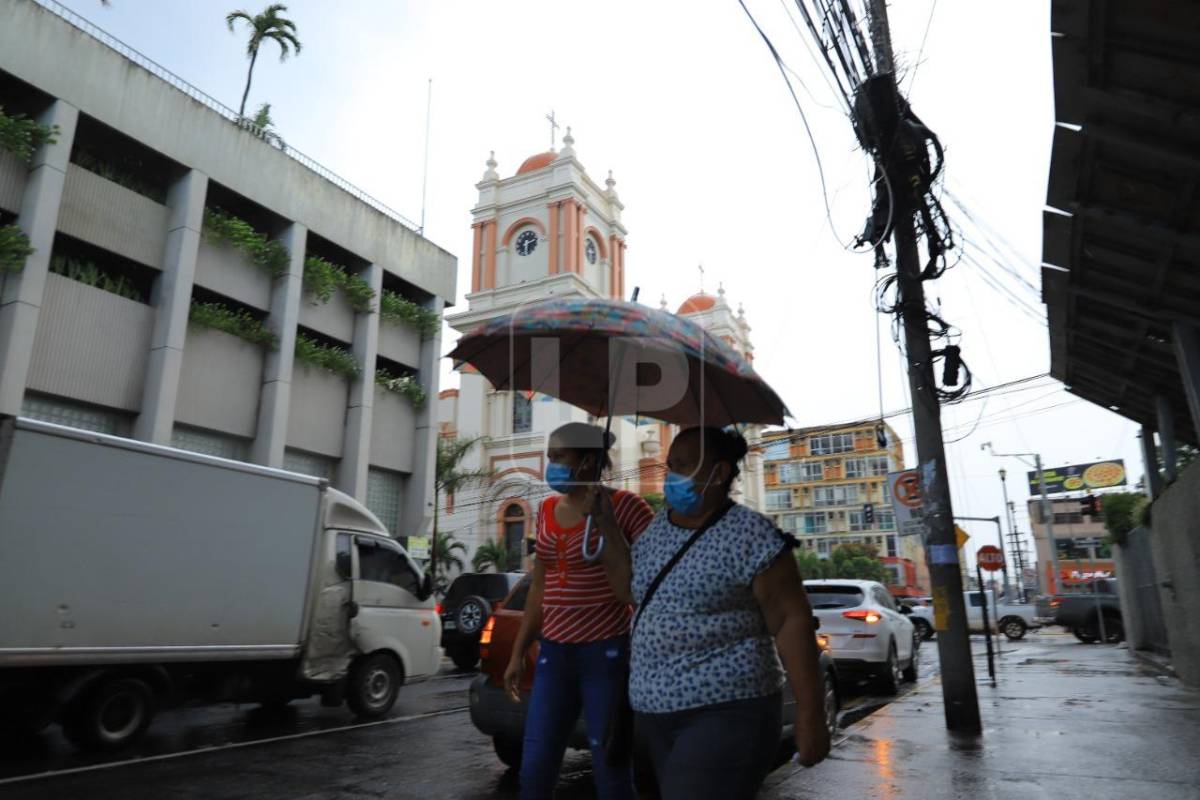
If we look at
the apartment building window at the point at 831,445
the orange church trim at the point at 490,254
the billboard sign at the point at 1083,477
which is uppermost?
the orange church trim at the point at 490,254

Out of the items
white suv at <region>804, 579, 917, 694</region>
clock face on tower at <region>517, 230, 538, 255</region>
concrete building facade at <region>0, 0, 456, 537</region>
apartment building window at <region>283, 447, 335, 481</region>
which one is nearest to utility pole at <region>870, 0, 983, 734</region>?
white suv at <region>804, 579, 917, 694</region>

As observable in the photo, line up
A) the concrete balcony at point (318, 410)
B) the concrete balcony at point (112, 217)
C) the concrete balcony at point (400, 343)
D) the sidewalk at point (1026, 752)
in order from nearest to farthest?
1. the sidewalk at point (1026, 752)
2. the concrete balcony at point (112, 217)
3. the concrete balcony at point (318, 410)
4. the concrete balcony at point (400, 343)

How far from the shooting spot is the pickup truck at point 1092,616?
22734 millimetres

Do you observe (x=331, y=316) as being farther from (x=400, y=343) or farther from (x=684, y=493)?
(x=684, y=493)

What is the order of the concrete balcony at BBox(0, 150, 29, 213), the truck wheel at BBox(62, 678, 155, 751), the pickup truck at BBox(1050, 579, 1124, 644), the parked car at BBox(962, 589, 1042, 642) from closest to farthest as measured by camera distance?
the truck wheel at BBox(62, 678, 155, 751) → the concrete balcony at BBox(0, 150, 29, 213) → the pickup truck at BBox(1050, 579, 1124, 644) → the parked car at BBox(962, 589, 1042, 642)

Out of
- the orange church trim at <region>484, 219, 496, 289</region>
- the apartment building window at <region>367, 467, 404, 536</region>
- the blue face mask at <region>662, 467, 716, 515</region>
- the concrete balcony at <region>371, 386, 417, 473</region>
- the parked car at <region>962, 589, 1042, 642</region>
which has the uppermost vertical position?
the orange church trim at <region>484, 219, 496, 289</region>

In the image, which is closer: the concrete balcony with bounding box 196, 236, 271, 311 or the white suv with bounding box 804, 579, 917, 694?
the white suv with bounding box 804, 579, 917, 694

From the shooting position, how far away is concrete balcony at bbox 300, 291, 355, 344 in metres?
20.1

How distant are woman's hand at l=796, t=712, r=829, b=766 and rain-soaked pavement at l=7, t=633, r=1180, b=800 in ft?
10.2

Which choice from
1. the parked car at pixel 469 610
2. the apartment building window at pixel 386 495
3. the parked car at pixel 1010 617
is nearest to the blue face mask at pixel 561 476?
the parked car at pixel 469 610

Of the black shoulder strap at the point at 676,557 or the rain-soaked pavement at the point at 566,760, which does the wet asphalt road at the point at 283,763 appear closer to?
the rain-soaked pavement at the point at 566,760

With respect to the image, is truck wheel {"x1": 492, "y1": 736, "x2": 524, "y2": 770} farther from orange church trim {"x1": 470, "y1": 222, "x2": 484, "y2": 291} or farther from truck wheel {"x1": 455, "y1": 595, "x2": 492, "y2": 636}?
orange church trim {"x1": 470, "y1": 222, "x2": 484, "y2": 291}

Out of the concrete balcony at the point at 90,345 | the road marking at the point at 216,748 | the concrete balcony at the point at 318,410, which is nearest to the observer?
the road marking at the point at 216,748

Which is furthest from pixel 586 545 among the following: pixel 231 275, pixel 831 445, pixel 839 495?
A: pixel 831 445
